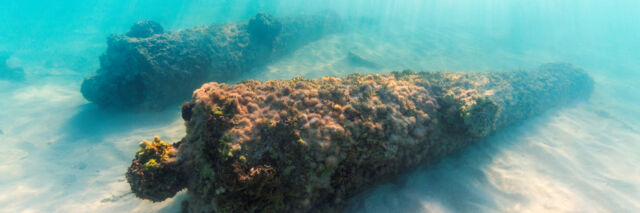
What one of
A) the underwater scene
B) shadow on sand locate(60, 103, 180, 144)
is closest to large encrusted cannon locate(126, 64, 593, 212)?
the underwater scene

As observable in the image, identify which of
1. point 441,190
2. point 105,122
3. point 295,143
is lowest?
point 441,190

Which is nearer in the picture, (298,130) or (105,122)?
(298,130)

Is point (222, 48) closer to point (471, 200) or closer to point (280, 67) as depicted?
point (280, 67)

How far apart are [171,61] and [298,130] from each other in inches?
282

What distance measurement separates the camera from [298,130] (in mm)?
3193

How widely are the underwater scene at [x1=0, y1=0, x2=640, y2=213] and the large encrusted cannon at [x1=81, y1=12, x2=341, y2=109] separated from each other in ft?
0.17

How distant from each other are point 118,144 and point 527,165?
1054 centimetres

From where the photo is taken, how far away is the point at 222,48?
970 cm

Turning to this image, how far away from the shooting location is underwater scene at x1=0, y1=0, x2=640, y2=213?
10.2ft

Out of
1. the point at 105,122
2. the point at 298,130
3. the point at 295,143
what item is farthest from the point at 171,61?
the point at 295,143

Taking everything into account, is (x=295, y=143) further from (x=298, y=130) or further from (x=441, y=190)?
(x=441, y=190)

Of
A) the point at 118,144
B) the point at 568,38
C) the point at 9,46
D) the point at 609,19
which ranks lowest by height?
the point at 118,144

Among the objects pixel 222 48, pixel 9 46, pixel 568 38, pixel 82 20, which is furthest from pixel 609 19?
pixel 82 20

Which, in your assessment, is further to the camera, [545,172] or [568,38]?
[568,38]
